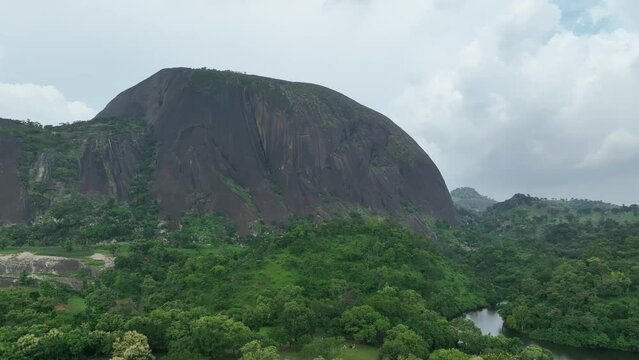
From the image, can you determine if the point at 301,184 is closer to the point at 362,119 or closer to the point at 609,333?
the point at 362,119

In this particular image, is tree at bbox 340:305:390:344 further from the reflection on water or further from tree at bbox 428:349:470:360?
the reflection on water

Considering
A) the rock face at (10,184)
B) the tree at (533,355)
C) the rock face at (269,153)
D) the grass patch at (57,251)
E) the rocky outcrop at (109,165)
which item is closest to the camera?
the tree at (533,355)

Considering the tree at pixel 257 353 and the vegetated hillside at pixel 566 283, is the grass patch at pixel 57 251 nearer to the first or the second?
the tree at pixel 257 353

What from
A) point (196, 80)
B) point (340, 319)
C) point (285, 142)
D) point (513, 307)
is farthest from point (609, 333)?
point (196, 80)

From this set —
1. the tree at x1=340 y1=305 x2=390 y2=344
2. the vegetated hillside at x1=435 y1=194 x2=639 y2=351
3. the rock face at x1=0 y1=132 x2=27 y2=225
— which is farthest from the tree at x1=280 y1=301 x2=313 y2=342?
the rock face at x1=0 y1=132 x2=27 y2=225

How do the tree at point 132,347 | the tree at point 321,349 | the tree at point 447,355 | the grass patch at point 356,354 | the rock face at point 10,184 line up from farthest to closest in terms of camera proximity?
the rock face at point 10,184 < the grass patch at point 356,354 < the tree at point 321,349 < the tree at point 132,347 < the tree at point 447,355

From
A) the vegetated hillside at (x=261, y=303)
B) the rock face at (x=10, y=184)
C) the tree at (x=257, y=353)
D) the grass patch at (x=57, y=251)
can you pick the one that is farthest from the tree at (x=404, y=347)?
the rock face at (x=10, y=184)

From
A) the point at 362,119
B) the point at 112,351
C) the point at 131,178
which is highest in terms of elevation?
the point at 362,119
